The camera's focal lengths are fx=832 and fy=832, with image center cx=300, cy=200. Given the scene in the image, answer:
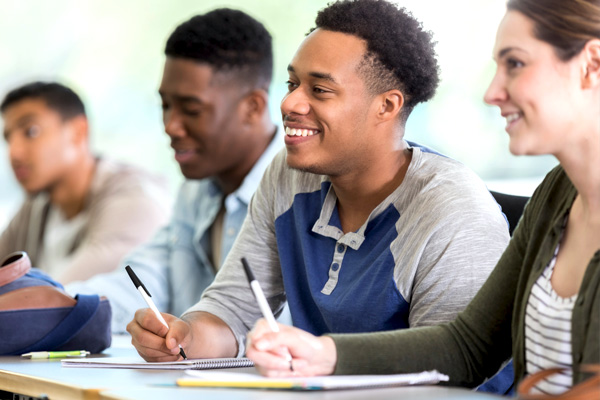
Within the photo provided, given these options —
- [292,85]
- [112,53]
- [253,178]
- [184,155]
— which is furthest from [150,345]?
[112,53]

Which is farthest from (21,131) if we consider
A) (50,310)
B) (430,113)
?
(50,310)

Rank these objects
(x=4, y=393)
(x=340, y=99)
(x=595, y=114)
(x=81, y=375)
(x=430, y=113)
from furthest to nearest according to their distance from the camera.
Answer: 1. (x=430, y=113)
2. (x=340, y=99)
3. (x=4, y=393)
4. (x=81, y=375)
5. (x=595, y=114)

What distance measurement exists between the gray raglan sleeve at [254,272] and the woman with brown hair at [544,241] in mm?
637

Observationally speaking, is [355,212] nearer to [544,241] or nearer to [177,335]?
[177,335]

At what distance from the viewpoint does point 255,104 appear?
2.68 metres

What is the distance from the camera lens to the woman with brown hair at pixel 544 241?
1.08 m

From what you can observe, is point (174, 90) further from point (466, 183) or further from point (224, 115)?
point (466, 183)

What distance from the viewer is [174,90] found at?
258 centimetres

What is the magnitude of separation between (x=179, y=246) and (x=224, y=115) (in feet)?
1.42

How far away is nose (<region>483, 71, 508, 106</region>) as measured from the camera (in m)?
1.14

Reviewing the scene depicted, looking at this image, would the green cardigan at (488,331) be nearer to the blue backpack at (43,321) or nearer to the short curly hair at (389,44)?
the short curly hair at (389,44)

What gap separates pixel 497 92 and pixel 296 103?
0.59m

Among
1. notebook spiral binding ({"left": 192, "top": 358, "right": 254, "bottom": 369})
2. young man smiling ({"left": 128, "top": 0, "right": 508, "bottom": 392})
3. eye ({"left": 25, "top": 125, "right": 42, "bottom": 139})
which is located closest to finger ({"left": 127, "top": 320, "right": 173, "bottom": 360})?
young man smiling ({"left": 128, "top": 0, "right": 508, "bottom": 392})

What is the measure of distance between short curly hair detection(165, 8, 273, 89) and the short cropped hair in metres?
1.11
